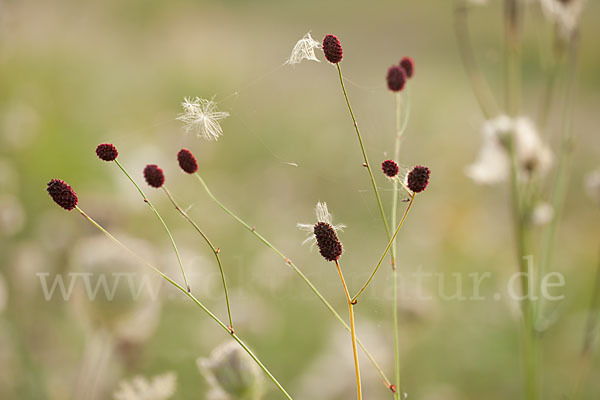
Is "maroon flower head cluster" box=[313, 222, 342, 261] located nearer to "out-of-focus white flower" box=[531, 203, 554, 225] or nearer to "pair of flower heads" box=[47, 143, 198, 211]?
"pair of flower heads" box=[47, 143, 198, 211]

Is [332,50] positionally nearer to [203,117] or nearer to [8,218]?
[203,117]

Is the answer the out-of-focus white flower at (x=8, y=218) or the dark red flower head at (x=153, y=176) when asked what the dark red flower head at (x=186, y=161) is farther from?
the out-of-focus white flower at (x=8, y=218)

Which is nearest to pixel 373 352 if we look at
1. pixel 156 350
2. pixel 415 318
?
pixel 415 318

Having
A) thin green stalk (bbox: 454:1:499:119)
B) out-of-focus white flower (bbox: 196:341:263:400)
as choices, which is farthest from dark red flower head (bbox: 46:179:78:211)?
thin green stalk (bbox: 454:1:499:119)

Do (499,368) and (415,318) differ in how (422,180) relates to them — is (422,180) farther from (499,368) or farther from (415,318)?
(499,368)

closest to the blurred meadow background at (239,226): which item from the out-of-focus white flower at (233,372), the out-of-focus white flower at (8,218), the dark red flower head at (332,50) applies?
the out-of-focus white flower at (8,218)

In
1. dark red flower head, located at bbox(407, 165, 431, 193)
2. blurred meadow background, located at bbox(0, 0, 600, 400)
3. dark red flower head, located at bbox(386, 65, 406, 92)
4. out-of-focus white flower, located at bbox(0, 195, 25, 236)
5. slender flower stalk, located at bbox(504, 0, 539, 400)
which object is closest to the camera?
dark red flower head, located at bbox(407, 165, 431, 193)
